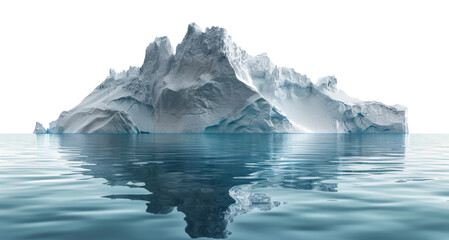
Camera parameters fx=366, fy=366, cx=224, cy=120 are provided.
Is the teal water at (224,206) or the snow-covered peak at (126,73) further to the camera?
the snow-covered peak at (126,73)

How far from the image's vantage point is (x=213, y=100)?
51812 mm

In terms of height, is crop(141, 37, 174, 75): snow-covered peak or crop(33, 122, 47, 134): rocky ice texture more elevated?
crop(141, 37, 174, 75): snow-covered peak

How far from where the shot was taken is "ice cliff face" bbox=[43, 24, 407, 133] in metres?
51.4

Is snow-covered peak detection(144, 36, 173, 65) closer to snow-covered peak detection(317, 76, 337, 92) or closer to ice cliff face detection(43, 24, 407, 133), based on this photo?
ice cliff face detection(43, 24, 407, 133)

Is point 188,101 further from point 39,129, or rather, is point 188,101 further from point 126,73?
point 39,129

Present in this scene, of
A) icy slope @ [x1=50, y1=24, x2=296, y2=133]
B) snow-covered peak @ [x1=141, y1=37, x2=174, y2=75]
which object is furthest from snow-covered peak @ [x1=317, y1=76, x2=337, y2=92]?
snow-covered peak @ [x1=141, y1=37, x2=174, y2=75]

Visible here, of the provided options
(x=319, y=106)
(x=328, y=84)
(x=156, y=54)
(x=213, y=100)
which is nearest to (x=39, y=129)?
(x=156, y=54)

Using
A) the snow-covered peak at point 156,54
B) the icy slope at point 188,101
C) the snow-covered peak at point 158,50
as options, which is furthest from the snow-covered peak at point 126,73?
the icy slope at point 188,101

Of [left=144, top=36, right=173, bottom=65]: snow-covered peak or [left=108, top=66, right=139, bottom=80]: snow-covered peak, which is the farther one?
[left=108, top=66, right=139, bottom=80]: snow-covered peak

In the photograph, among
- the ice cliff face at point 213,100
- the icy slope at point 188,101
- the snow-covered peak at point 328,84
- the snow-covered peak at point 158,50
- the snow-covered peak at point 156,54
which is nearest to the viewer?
the icy slope at point 188,101

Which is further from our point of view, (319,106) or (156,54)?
(319,106)

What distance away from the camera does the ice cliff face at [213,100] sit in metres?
51.4

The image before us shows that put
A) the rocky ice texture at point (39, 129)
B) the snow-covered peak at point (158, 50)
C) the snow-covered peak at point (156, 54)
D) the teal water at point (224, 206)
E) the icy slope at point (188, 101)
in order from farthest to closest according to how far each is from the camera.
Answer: the rocky ice texture at point (39, 129), the snow-covered peak at point (158, 50), the snow-covered peak at point (156, 54), the icy slope at point (188, 101), the teal water at point (224, 206)

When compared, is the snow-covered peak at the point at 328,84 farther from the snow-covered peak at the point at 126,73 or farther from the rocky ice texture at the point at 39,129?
the rocky ice texture at the point at 39,129
